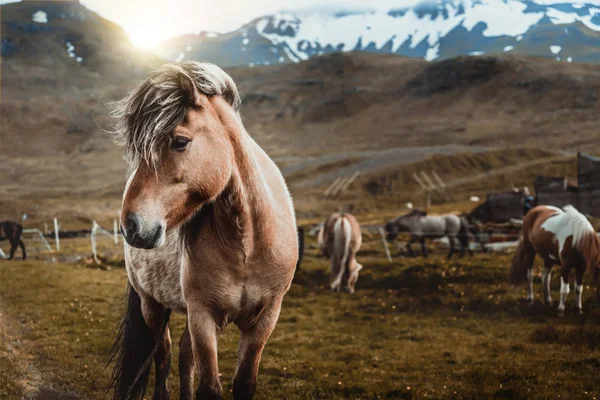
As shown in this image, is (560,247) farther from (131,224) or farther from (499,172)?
(499,172)

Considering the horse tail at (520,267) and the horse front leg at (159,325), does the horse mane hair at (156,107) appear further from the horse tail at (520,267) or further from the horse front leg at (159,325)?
the horse tail at (520,267)

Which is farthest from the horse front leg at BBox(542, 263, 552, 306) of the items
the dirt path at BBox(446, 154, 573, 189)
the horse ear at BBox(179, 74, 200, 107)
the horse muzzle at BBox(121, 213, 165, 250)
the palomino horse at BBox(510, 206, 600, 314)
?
the dirt path at BBox(446, 154, 573, 189)

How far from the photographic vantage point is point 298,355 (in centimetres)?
843

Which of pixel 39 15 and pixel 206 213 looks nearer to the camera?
pixel 206 213

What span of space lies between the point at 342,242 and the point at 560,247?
6.31 meters

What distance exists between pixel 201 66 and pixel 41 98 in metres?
182

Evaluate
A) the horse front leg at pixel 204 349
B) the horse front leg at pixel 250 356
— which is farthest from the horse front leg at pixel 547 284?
the horse front leg at pixel 204 349

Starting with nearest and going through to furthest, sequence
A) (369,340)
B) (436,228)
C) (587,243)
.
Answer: (369,340) < (587,243) < (436,228)

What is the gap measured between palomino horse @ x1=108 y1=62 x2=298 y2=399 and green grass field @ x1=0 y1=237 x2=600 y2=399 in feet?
8.31

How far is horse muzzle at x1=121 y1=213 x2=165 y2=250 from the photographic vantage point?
106 inches

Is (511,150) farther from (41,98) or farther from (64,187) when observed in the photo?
(41,98)

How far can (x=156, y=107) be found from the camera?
9.66 ft

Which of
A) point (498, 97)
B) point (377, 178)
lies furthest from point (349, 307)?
point (498, 97)

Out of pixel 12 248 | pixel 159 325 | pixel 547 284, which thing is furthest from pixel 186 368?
pixel 12 248
